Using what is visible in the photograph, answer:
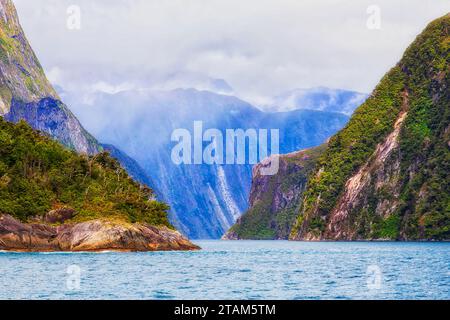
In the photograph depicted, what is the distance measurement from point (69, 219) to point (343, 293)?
92.5 metres

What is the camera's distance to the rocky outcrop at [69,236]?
137m

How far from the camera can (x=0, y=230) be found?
135375 millimetres

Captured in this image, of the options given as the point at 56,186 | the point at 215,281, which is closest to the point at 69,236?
the point at 56,186

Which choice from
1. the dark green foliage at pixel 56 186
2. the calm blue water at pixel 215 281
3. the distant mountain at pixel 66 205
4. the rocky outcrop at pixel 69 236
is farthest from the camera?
the dark green foliage at pixel 56 186

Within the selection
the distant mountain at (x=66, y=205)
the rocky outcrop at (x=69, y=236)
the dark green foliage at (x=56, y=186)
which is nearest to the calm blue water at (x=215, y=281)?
the rocky outcrop at (x=69, y=236)

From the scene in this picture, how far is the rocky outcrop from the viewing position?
137 m

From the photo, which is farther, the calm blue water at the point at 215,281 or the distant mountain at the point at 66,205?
the distant mountain at the point at 66,205

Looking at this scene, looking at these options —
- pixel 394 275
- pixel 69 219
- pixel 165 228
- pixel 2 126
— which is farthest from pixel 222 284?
pixel 2 126

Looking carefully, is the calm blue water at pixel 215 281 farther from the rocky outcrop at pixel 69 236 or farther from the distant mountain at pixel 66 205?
the distant mountain at pixel 66 205

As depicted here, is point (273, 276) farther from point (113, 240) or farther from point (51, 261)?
point (113, 240)

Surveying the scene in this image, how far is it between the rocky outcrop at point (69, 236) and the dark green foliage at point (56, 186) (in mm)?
4856

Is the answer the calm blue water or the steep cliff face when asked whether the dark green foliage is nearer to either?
the steep cliff face

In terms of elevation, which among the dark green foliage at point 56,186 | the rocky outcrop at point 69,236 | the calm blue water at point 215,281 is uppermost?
the dark green foliage at point 56,186

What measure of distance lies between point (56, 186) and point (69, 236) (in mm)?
21488
